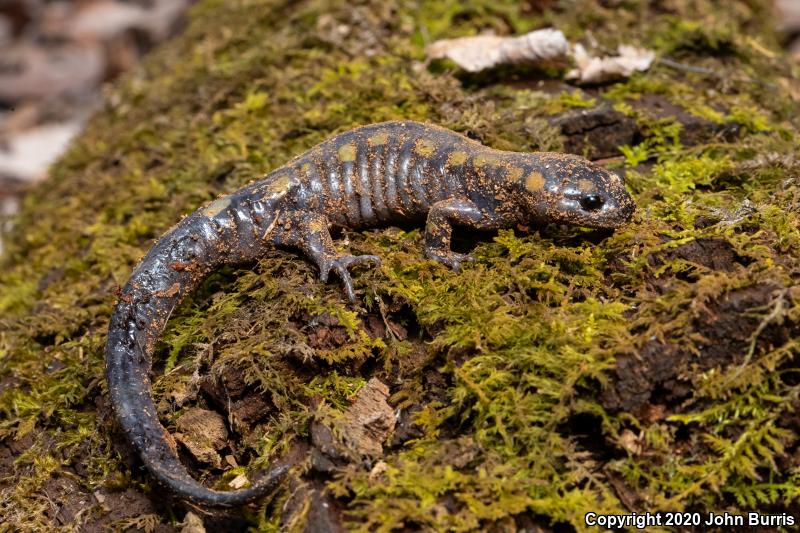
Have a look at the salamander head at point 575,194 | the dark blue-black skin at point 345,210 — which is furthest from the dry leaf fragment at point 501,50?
the salamander head at point 575,194

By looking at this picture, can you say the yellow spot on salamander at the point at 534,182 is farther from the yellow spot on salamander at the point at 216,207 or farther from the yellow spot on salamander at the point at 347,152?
the yellow spot on salamander at the point at 216,207

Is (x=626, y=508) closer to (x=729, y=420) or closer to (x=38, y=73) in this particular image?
(x=729, y=420)

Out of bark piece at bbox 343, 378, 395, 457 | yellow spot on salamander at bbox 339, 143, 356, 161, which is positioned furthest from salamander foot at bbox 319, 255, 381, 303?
yellow spot on salamander at bbox 339, 143, 356, 161

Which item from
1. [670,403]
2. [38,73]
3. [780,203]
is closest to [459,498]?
[670,403]

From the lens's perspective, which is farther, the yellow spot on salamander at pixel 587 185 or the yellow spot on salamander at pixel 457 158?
the yellow spot on salamander at pixel 457 158

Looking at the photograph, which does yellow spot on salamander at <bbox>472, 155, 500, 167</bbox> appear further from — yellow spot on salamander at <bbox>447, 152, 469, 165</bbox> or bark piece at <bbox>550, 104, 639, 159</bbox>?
bark piece at <bbox>550, 104, 639, 159</bbox>

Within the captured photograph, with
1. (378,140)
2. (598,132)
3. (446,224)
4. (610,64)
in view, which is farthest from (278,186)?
(610,64)

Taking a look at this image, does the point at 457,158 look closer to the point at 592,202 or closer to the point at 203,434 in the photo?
the point at 592,202
